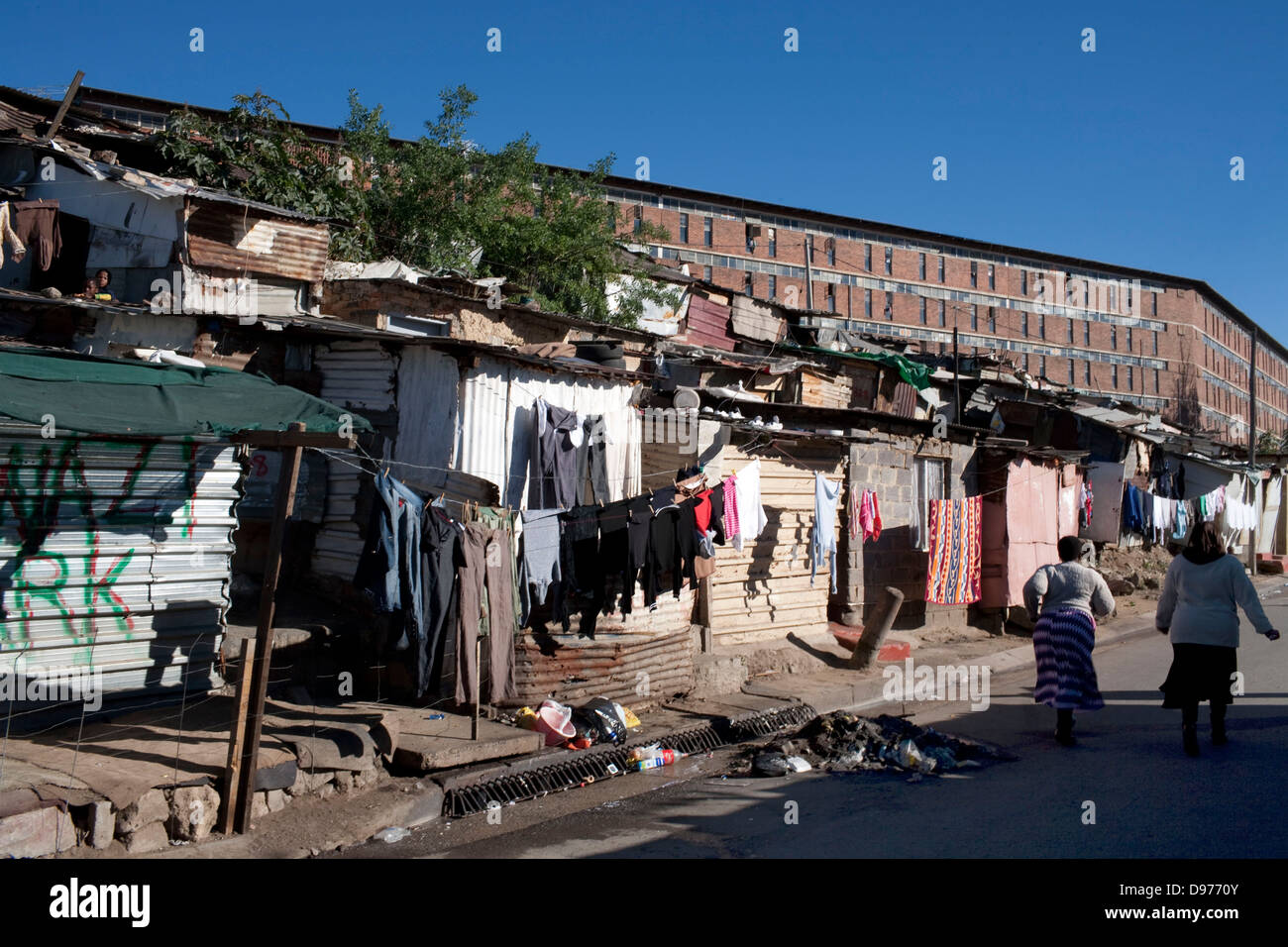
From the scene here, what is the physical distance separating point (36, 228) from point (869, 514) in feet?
46.5

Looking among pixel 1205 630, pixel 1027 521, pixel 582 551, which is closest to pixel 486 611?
pixel 582 551

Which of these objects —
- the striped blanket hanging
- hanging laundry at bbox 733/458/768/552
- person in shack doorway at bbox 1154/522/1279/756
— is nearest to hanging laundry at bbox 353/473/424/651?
hanging laundry at bbox 733/458/768/552

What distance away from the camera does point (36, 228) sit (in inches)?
579

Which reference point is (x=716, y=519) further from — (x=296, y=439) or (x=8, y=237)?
(x=8, y=237)

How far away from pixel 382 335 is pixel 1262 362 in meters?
90.3

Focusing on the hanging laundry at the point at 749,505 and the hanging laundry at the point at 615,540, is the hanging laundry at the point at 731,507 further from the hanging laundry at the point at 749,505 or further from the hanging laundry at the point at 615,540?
the hanging laundry at the point at 615,540

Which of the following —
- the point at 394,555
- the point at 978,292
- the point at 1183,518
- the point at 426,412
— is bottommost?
the point at 394,555

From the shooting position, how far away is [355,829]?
657 centimetres

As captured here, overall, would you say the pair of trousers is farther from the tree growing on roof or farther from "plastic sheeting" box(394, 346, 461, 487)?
the tree growing on roof

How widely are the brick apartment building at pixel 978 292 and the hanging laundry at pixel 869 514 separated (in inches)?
1461

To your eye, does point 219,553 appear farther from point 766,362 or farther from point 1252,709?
point 766,362

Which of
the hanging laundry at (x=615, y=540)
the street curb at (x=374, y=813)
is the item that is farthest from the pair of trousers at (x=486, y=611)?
the hanging laundry at (x=615, y=540)

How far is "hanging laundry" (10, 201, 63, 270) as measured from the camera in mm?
14695
